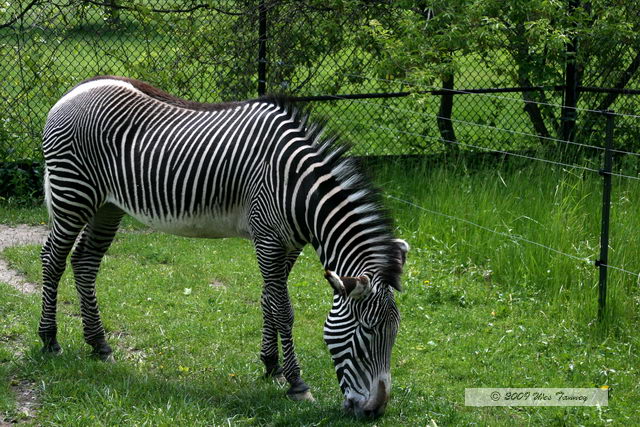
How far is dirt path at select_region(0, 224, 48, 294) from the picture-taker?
713cm

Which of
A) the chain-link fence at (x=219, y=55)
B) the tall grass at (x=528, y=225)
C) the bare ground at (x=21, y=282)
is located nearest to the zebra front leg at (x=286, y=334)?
the bare ground at (x=21, y=282)

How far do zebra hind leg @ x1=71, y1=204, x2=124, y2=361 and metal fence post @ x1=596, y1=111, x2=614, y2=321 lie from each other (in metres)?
3.53

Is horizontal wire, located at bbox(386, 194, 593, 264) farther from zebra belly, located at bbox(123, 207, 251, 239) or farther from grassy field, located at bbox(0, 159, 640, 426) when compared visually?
zebra belly, located at bbox(123, 207, 251, 239)

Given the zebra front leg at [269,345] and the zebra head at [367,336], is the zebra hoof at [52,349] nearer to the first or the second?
the zebra front leg at [269,345]

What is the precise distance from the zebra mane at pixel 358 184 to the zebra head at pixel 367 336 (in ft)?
0.19

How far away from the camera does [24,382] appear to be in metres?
5.16

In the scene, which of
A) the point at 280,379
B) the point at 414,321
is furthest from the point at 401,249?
the point at 414,321

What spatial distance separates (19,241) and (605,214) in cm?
567

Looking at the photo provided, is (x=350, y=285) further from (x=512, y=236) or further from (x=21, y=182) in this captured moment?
(x=21, y=182)

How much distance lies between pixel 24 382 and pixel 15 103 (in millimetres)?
5284

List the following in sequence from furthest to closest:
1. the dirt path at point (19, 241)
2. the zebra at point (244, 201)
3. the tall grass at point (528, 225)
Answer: the dirt path at point (19, 241), the tall grass at point (528, 225), the zebra at point (244, 201)

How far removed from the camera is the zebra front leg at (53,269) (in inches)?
222

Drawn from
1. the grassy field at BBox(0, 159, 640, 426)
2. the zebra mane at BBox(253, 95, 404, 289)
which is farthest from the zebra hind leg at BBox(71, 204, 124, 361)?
the zebra mane at BBox(253, 95, 404, 289)

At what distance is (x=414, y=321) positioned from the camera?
21.0 ft
